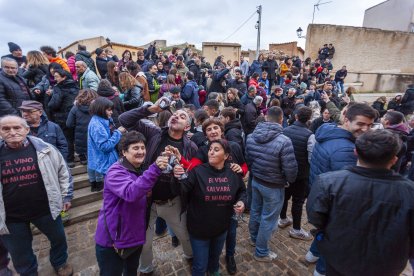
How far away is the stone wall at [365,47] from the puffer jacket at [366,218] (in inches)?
824

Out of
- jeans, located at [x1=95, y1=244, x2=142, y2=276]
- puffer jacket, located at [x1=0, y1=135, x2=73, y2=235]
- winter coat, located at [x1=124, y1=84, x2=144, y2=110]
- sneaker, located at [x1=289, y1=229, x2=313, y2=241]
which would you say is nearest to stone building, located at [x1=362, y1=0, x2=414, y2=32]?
sneaker, located at [x1=289, y1=229, x2=313, y2=241]

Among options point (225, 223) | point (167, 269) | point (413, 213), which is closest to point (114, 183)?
point (225, 223)

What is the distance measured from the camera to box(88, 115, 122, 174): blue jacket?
3695 mm

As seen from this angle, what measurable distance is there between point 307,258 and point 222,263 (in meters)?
1.35

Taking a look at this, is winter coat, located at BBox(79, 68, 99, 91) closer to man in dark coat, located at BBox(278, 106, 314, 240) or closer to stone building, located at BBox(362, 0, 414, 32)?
man in dark coat, located at BBox(278, 106, 314, 240)

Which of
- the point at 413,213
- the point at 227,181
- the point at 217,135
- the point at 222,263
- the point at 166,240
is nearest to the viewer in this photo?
the point at 413,213

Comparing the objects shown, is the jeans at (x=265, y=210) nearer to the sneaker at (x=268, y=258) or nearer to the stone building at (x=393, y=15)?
the sneaker at (x=268, y=258)

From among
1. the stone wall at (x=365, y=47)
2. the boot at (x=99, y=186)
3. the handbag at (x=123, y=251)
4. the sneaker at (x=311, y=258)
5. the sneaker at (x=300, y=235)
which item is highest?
the stone wall at (x=365, y=47)

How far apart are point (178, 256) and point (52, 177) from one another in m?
2.20

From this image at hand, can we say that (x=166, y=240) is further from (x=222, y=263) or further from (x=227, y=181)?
(x=227, y=181)

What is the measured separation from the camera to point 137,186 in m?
1.93

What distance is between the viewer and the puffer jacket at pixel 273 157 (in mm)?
3072

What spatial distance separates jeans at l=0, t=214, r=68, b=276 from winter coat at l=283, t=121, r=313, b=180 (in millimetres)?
3734

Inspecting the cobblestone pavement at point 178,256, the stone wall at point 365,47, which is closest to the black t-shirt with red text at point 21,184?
the cobblestone pavement at point 178,256
